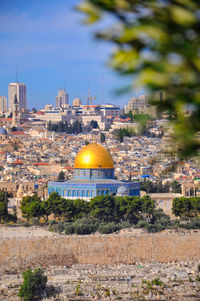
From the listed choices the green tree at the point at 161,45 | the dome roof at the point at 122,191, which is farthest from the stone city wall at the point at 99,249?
the green tree at the point at 161,45

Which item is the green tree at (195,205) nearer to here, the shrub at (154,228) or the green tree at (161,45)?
the shrub at (154,228)

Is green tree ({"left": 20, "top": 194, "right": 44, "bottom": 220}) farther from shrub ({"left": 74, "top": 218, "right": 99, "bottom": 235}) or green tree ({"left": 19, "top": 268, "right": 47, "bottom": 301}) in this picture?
green tree ({"left": 19, "top": 268, "right": 47, "bottom": 301})

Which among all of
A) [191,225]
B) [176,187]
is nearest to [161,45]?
[191,225]

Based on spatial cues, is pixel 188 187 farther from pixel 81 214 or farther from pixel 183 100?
pixel 183 100

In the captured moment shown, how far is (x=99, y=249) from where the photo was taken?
26.2m

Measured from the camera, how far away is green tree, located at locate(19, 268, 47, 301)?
20.2 m

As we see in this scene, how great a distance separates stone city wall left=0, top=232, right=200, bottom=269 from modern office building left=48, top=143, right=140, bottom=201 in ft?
41.1

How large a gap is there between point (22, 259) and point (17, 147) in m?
72.1

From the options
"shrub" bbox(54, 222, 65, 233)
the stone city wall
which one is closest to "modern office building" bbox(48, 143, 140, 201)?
"shrub" bbox(54, 222, 65, 233)

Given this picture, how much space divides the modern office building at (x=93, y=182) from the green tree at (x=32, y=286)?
18429mm

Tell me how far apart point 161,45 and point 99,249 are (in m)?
23.8

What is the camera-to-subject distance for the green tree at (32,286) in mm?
20234

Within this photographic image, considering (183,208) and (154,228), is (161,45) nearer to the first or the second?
(154,228)

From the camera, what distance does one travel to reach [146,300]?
782 inches
